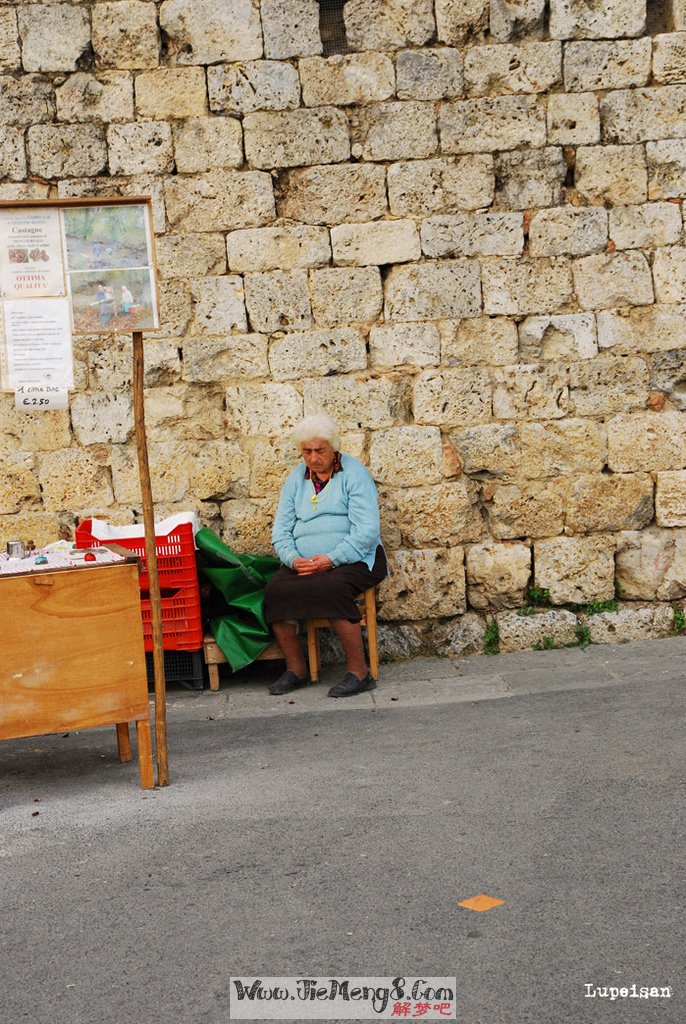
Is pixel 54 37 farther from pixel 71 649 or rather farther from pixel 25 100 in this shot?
pixel 71 649

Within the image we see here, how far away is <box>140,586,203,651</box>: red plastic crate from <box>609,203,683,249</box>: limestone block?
10.5ft

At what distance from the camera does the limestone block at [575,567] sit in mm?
6863

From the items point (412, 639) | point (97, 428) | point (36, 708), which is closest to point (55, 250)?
point (36, 708)

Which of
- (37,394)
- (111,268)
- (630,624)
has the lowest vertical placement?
(630,624)

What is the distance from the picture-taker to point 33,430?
675 cm

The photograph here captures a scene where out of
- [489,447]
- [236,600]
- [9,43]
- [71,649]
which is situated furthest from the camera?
[489,447]

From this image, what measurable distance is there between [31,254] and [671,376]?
12.8 ft

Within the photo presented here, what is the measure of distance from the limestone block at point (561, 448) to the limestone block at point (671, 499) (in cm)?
38

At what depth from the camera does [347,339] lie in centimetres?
675

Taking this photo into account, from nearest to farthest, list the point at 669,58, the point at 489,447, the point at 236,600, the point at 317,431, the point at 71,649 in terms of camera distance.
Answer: the point at 71,649
the point at 317,431
the point at 236,600
the point at 669,58
the point at 489,447

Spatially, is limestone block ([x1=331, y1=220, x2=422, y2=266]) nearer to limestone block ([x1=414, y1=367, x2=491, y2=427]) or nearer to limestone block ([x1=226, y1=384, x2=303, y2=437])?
limestone block ([x1=414, y1=367, x2=491, y2=427])

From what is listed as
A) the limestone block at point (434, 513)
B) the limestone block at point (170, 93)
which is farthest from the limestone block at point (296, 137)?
the limestone block at point (434, 513)

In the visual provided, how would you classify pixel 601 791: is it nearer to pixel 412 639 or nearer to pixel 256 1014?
pixel 256 1014

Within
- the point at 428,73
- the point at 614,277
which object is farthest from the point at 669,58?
the point at 428,73
